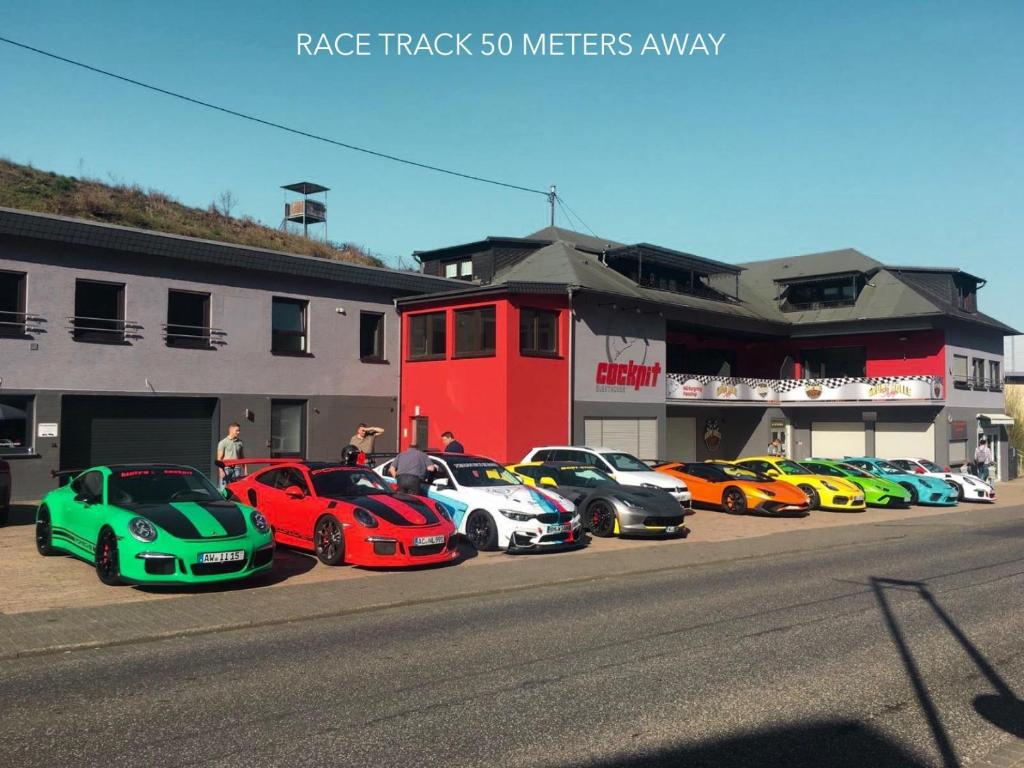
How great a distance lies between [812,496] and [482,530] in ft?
38.7

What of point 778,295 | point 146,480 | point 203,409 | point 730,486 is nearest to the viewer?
point 146,480

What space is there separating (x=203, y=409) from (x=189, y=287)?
308cm

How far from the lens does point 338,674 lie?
23.1 ft

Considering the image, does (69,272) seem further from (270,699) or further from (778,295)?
(778,295)

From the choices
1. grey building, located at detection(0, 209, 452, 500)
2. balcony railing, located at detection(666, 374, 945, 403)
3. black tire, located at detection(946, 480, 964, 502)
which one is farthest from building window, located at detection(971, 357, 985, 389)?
grey building, located at detection(0, 209, 452, 500)

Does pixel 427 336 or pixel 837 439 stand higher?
pixel 427 336

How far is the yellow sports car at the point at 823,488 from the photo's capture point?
2270 cm

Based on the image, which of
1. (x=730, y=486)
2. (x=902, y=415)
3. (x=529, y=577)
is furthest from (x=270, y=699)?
(x=902, y=415)

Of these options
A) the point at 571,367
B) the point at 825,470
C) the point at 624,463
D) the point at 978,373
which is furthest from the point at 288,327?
the point at 978,373

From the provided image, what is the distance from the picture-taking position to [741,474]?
21812 mm

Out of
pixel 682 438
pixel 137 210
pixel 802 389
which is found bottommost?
pixel 682 438

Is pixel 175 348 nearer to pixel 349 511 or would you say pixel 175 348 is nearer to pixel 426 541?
pixel 349 511

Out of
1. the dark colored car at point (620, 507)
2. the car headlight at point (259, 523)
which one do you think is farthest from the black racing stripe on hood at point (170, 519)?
the dark colored car at point (620, 507)

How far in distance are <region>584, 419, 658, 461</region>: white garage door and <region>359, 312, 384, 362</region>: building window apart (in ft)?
21.5
